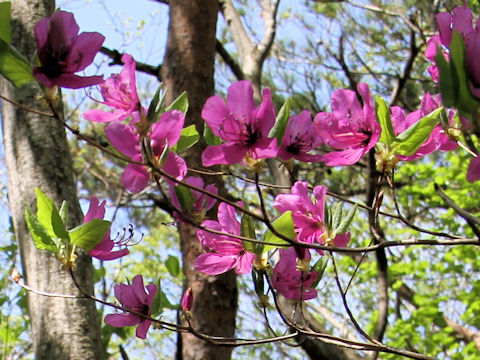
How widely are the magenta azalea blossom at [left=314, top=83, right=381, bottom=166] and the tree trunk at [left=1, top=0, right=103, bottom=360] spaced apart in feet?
2.30

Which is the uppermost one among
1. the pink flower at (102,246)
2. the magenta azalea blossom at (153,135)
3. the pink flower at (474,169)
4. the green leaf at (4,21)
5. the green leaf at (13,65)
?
the green leaf at (4,21)

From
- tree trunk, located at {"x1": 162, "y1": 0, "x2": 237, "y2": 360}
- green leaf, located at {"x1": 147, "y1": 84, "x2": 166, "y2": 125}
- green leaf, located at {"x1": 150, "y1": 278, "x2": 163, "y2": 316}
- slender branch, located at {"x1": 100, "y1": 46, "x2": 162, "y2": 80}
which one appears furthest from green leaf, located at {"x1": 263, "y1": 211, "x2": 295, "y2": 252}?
slender branch, located at {"x1": 100, "y1": 46, "x2": 162, "y2": 80}

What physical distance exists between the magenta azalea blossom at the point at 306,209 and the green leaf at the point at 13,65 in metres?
0.26

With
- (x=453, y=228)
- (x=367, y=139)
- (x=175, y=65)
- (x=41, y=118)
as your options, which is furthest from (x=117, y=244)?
(x=453, y=228)

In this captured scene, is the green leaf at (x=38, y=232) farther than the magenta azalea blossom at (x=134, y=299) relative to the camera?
No

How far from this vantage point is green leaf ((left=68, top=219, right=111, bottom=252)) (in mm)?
527

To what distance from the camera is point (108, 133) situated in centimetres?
50

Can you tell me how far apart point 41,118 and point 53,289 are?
1.14 feet

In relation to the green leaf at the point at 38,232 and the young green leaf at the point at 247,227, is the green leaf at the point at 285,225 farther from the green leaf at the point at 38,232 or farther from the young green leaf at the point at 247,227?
the green leaf at the point at 38,232

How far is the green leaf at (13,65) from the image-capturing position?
1.48 feet

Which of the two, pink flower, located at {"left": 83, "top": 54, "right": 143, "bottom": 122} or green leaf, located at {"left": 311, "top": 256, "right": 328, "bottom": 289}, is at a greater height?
pink flower, located at {"left": 83, "top": 54, "right": 143, "bottom": 122}

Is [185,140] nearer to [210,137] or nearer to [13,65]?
[210,137]

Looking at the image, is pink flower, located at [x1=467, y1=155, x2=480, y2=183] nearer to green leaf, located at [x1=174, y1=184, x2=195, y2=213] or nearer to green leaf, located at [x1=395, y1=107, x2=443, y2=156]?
green leaf, located at [x1=395, y1=107, x2=443, y2=156]

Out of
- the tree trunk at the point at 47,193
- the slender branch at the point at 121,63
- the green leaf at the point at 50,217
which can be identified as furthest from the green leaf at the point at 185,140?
the slender branch at the point at 121,63
